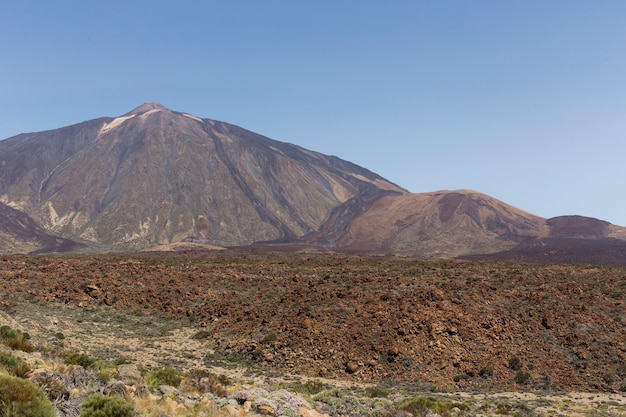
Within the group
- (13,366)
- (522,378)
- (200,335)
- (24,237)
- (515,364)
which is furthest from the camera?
(24,237)

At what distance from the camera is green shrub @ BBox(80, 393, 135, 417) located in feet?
28.2

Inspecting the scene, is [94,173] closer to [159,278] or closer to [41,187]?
[41,187]

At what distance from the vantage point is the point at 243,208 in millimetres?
167250

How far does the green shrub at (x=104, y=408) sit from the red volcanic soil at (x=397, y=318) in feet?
49.0

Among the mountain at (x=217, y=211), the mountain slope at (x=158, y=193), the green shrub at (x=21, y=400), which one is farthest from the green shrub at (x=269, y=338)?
the mountain slope at (x=158, y=193)

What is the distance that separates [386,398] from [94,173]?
181 meters

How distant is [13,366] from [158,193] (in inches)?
6330

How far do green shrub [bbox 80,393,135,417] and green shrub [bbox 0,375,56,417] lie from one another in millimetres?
→ 659

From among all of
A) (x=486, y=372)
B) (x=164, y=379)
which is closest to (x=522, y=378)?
(x=486, y=372)

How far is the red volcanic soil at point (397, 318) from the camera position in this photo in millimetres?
23078

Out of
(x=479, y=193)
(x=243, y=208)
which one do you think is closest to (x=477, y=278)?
(x=243, y=208)

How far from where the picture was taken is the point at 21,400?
25.8 ft

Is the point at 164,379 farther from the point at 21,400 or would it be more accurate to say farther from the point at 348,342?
the point at 348,342

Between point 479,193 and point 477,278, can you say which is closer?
point 477,278
